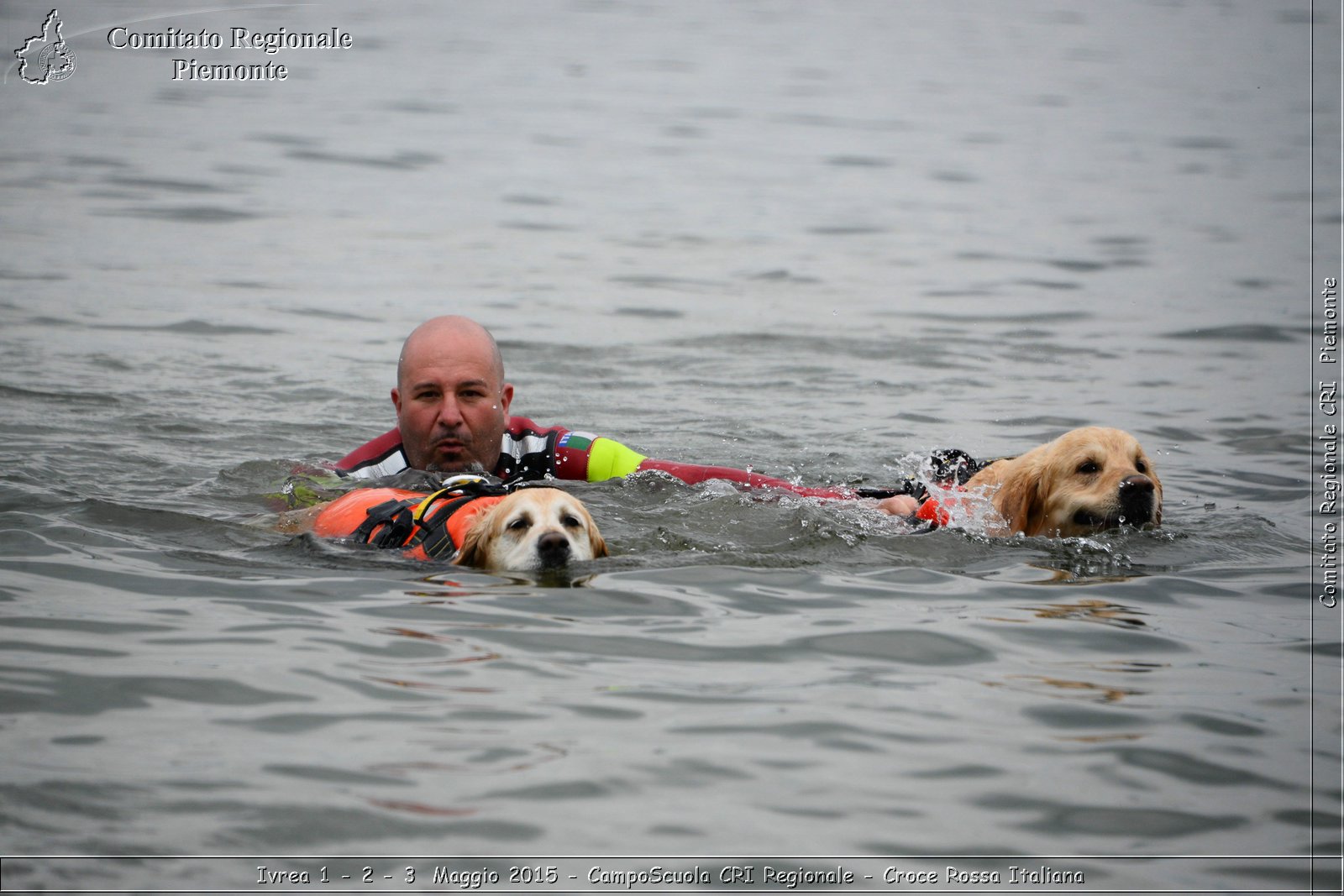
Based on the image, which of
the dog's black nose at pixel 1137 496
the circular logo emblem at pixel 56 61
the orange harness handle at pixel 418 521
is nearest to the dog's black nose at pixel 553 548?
the orange harness handle at pixel 418 521

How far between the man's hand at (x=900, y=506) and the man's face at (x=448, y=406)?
1990 millimetres

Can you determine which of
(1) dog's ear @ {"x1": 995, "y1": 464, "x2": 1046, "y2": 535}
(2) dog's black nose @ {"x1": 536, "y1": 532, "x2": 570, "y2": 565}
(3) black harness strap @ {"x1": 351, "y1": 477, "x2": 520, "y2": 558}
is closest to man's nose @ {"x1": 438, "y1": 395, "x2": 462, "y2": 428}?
(3) black harness strap @ {"x1": 351, "y1": 477, "x2": 520, "y2": 558}

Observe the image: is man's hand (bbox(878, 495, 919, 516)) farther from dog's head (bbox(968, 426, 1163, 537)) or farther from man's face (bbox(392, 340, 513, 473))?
man's face (bbox(392, 340, 513, 473))

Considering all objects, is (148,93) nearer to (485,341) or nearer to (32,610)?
(485,341)

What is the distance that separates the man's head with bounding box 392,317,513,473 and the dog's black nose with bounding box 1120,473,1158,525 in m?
3.05

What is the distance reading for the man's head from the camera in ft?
23.5

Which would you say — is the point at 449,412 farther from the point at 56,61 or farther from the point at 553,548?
the point at 56,61

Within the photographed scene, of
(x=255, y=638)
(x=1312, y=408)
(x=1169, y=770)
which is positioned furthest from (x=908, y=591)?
(x=1312, y=408)

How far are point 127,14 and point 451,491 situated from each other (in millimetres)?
21309

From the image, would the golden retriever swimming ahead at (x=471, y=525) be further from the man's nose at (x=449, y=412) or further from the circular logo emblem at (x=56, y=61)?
the circular logo emblem at (x=56, y=61)

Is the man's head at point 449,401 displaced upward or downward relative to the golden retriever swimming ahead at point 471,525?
upward

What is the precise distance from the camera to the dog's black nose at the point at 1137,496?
6.11m

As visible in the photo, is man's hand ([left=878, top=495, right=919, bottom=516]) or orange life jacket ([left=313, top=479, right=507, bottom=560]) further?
man's hand ([left=878, top=495, right=919, bottom=516])

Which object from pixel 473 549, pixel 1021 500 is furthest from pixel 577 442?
pixel 1021 500
